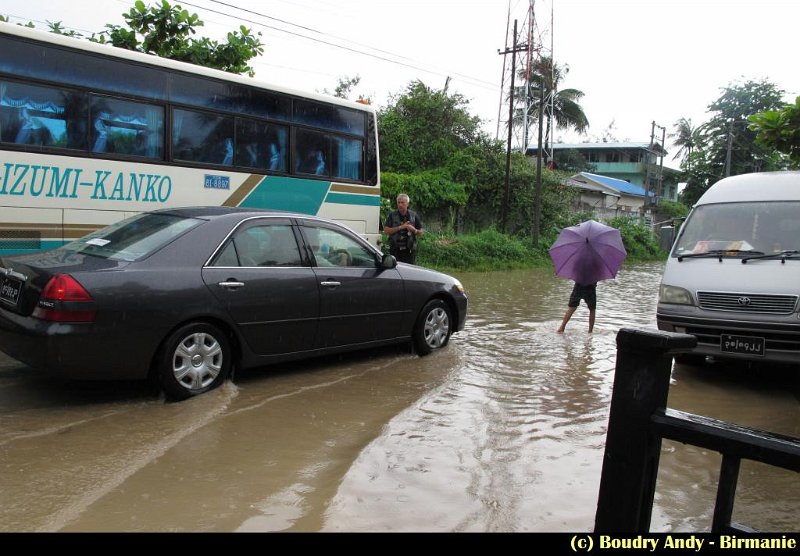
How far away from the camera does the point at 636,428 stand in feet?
6.86

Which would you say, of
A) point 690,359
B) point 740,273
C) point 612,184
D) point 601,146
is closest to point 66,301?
point 740,273

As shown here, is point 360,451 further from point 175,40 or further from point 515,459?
point 175,40

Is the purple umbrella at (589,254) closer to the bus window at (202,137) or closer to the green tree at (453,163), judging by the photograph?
the bus window at (202,137)

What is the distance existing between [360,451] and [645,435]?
7.68 ft

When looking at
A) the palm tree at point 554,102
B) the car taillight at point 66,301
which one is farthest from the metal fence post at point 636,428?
the palm tree at point 554,102

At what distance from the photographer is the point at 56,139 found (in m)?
7.16

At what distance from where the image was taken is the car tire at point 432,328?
6809mm

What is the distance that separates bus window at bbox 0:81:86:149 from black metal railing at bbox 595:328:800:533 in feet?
23.1

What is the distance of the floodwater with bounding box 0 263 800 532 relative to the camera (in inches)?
126

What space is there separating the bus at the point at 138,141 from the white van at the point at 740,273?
553 centimetres

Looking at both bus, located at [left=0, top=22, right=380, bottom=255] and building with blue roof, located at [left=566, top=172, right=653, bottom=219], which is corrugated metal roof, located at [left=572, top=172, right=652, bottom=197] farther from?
bus, located at [left=0, top=22, right=380, bottom=255]

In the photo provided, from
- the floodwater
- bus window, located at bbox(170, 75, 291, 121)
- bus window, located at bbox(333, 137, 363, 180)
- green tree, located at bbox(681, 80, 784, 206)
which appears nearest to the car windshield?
the floodwater
